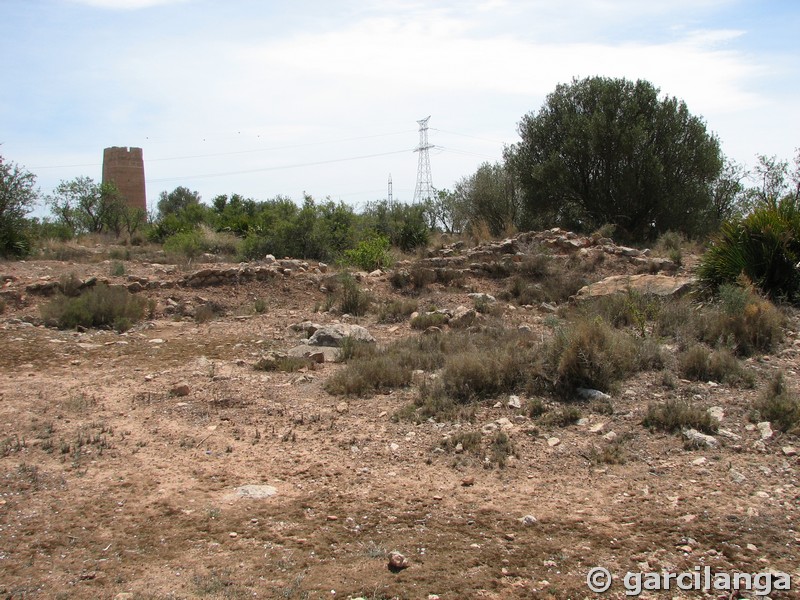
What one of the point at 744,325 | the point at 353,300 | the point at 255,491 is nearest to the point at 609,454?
the point at 255,491

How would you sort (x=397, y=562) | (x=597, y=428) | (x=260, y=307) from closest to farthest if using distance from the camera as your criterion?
1. (x=397, y=562)
2. (x=597, y=428)
3. (x=260, y=307)

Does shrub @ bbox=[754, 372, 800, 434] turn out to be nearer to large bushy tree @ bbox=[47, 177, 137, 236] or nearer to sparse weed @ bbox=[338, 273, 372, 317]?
sparse weed @ bbox=[338, 273, 372, 317]

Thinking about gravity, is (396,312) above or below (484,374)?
above

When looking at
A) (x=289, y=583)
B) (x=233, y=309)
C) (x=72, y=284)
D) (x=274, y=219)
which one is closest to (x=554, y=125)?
(x=274, y=219)

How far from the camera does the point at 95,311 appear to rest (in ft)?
34.7

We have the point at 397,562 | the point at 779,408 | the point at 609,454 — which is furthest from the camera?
the point at 779,408

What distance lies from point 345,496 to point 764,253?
8277 mm

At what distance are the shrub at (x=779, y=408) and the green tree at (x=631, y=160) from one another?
51.7 ft

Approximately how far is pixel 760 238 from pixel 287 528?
354 inches

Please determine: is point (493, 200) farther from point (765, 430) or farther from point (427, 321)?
point (765, 430)

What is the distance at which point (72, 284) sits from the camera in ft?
39.6

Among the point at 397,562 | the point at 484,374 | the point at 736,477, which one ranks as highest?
the point at 484,374

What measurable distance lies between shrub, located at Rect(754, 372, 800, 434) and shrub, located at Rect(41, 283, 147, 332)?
8.80 metres

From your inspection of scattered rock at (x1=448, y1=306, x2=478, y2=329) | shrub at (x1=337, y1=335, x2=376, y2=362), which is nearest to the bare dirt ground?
shrub at (x1=337, y1=335, x2=376, y2=362)
